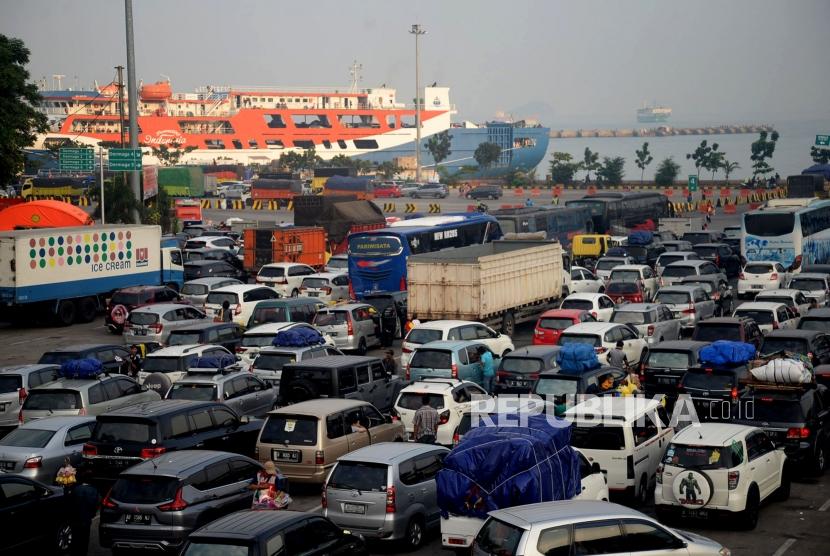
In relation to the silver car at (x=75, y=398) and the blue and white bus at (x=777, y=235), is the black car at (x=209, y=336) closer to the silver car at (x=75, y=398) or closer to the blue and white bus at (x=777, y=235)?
the silver car at (x=75, y=398)

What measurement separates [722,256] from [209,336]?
23804mm

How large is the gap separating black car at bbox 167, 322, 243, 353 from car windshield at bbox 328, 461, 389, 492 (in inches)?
480

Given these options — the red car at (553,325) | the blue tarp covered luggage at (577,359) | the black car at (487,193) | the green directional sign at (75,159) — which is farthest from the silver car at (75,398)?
the black car at (487,193)

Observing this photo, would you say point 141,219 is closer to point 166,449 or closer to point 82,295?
point 82,295

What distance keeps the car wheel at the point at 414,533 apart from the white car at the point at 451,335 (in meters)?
10.1

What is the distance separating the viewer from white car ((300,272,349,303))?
34.9 metres

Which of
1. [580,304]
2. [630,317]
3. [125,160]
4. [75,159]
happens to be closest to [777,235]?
[580,304]

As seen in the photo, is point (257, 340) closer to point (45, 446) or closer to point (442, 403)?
point (442, 403)

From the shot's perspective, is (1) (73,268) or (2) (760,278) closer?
(1) (73,268)

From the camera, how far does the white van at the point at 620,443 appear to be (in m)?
14.9

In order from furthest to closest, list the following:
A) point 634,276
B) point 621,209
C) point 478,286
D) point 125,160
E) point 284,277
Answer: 1. point 621,209
2. point 125,160
3. point 284,277
4. point 634,276
5. point 478,286

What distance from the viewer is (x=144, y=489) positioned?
13219mm

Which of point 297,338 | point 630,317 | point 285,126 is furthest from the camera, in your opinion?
point 285,126

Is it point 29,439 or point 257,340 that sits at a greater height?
point 257,340
